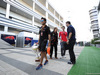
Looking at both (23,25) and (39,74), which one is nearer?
(39,74)

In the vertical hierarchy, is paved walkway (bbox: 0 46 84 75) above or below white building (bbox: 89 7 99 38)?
below

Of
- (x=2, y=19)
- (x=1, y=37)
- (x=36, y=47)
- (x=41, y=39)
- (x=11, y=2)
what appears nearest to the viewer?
(x=41, y=39)

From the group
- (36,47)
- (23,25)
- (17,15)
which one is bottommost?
(36,47)

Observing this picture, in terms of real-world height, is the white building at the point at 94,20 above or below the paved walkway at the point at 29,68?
above

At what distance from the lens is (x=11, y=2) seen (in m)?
Answer: 13.7

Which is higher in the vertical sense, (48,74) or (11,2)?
(11,2)

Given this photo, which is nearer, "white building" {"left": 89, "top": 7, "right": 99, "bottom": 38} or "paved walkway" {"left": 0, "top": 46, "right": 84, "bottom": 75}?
"paved walkway" {"left": 0, "top": 46, "right": 84, "bottom": 75}

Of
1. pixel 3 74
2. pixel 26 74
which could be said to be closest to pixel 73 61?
pixel 26 74

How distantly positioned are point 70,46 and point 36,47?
137cm

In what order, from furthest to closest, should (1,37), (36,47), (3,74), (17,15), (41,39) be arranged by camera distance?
(17,15)
(1,37)
(36,47)
(41,39)
(3,74)

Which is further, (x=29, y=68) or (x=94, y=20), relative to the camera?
(x=94, y=20)

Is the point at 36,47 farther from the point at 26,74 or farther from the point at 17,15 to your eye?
the point at 17,15

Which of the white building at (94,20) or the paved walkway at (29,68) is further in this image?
the white building at (94,20)

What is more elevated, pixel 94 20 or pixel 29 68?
pixel 94 20
